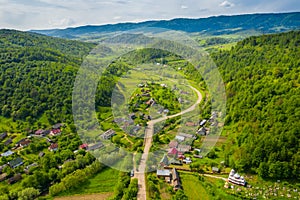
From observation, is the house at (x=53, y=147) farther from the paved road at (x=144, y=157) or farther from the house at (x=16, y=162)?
the paved road at (x=144, y=157)

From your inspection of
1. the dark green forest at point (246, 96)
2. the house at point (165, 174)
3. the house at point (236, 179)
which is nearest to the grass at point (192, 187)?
the house at point (165, 174)

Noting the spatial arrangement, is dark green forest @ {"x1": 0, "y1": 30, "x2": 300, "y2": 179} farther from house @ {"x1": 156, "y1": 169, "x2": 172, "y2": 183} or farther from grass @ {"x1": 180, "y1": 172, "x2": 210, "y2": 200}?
house @ {"x1": 156, "y1": 169, "x2": 172, "y2": 183}

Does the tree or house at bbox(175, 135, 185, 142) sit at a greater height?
house at bbox(175, 135, 185, 142)

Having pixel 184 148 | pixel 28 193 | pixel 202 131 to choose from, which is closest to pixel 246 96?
pixel 202 131

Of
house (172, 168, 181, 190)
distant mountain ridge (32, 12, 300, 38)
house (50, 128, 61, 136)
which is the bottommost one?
house (172, 168, 181, 190)

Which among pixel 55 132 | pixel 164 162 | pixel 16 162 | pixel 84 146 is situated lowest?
pixel 16 162

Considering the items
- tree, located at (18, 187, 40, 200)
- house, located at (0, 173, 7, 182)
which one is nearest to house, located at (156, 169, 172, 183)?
tree, located at (18, 187, 40, 200)

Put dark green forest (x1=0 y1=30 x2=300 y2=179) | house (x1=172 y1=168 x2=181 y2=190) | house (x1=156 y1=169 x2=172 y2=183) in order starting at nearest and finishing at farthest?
house (x1=172 y1=168 x2=181 y2=190) → house (x1=156 y1=169 x2=172 y2=183) → dark green forest (x1=0 y1=30 x2=300 y2=179)

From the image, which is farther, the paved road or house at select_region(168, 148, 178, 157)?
house at select_region(168, 148, 178, 157)

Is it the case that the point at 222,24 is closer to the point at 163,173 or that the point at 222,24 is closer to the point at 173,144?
the point at 173,144
